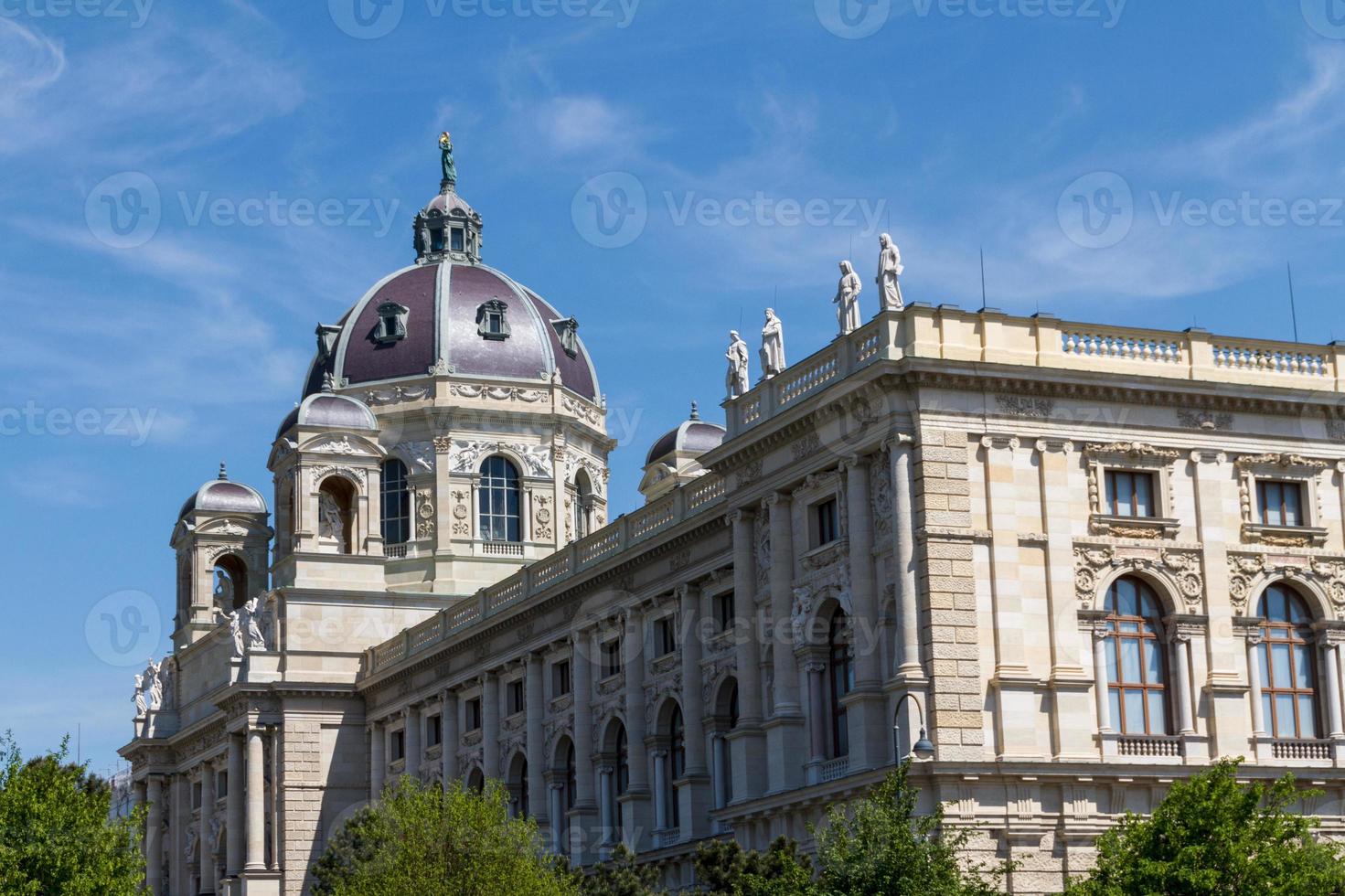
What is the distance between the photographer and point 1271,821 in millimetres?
40062

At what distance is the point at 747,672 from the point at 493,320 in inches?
1722

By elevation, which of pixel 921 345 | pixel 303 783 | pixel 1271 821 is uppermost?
pixel 921 345

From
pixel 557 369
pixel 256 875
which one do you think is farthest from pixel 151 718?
pixel 557 369

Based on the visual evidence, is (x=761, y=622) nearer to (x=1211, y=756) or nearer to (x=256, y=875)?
(x=1211, y=756)

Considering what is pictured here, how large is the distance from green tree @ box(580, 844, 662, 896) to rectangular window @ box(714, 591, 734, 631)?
7669 millimetres

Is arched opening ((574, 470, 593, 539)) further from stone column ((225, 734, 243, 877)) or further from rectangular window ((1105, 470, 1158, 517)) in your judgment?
rectangular window ((1105, 470, 1158, 517))

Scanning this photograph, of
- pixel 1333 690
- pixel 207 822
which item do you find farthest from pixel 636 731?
pixel 207 822

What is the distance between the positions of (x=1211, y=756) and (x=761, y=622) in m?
11.2

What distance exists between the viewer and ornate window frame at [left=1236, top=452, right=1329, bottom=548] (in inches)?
1982

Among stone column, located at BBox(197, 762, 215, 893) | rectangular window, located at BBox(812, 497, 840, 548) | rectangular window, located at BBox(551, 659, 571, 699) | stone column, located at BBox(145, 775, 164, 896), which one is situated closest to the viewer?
rectangular window, located at BBox(812, 497, 840, 548)

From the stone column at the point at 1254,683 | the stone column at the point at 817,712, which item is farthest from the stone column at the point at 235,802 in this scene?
the stone column at the point at 1254,683

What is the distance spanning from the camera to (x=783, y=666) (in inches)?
2050

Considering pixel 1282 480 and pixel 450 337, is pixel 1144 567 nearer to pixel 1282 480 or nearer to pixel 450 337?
pixel 1282 480

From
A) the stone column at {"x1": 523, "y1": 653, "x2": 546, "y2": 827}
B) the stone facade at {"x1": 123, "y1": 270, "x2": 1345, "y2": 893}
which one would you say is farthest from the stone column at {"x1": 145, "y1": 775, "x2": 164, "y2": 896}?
the stone facade at {"x1": 123, "y1": 270, "x2": 1345, "y2": 893}
